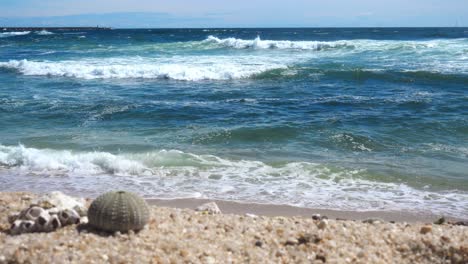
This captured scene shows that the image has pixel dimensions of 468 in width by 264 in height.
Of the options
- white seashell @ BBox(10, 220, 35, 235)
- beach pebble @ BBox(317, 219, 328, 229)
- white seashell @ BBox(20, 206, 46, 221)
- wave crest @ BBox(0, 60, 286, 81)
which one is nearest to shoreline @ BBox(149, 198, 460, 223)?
beach pebble @ BBox(317, 219, 328, 229)

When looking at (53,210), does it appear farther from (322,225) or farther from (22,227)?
(322,225)

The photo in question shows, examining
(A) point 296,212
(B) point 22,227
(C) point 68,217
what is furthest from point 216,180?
(B) point 22,227

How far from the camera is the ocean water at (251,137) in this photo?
818 cm

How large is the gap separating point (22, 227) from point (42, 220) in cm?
20

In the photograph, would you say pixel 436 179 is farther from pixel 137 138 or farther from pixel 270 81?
pixel 270 81

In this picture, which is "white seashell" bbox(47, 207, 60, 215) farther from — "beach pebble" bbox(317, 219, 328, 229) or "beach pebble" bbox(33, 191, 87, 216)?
"beach pebble" bbox(317, 219, 328, 229)

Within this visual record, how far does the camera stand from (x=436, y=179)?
859 cm

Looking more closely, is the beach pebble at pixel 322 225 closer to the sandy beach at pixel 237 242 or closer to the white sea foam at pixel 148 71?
the sandy beach at pixel 237 242

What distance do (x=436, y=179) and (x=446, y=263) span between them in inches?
159

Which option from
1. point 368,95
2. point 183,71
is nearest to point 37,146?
point 368,95

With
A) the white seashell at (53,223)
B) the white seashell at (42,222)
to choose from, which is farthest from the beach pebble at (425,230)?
the white seashell at (42,222)

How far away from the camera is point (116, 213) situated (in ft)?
15.4

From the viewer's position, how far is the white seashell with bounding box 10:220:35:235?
478cm

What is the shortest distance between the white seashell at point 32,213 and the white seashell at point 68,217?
19 cm
